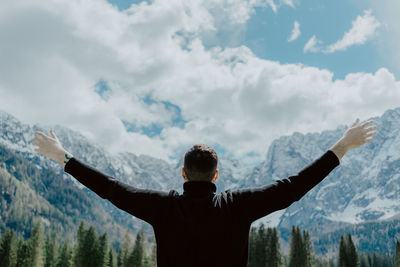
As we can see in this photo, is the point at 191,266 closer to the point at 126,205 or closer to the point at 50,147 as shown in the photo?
the point at 126,205

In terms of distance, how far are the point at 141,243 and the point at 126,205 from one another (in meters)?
70.9

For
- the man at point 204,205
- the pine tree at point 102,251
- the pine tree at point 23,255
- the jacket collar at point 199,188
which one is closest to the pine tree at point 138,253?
the pine tree at point 102,251

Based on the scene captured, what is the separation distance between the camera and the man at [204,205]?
4000mm

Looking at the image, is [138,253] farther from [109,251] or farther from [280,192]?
[280,192]

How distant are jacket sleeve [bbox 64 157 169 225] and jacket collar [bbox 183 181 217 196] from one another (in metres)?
0.23

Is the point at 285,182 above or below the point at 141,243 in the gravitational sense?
below

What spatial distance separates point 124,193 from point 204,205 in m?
0.87

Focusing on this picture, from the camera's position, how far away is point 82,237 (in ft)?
216

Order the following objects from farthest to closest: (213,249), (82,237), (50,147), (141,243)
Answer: (141,243)
(82,237)
(50,147)
(213,249)

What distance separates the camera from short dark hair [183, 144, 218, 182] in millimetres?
4277

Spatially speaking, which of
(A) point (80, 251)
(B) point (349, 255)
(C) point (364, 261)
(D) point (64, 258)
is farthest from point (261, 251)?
(C) point (364, 261)

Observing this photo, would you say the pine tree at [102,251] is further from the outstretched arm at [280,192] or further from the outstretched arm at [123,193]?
the outstretched arm at [280,192]

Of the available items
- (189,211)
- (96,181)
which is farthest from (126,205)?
(189,211)

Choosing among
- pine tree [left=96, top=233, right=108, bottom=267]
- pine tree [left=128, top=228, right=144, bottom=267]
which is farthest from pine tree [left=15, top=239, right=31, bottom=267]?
pine tree [left=128, top=228, right=144, bottom=267]
